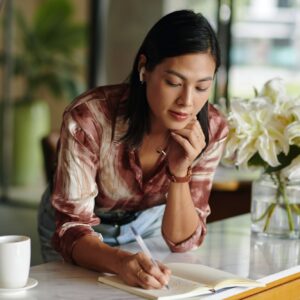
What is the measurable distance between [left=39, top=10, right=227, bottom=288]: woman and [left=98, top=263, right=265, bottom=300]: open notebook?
61mm

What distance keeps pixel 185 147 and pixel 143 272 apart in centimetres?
45

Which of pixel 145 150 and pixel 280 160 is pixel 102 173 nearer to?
pixel 145 150

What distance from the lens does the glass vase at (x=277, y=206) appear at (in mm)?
2443

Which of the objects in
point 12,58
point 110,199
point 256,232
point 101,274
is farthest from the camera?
point 12,58

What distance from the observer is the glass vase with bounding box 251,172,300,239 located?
2.44 m

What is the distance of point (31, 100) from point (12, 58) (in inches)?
15.0

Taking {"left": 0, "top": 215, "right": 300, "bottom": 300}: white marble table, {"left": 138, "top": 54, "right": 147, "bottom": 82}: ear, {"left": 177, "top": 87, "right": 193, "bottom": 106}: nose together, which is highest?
{"left": 138, "top": 54, "right": 147, "bottom": 82}: ear

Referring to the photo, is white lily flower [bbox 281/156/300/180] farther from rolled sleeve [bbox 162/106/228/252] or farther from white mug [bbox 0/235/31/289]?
white mug [bbox 0/235/31/289]

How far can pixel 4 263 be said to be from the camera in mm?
1731

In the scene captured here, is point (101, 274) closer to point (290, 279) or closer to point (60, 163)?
point (60, 163)

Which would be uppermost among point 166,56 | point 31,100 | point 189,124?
point 166,56

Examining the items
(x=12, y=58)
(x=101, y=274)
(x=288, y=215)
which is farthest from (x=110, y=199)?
(x=12, y=58)

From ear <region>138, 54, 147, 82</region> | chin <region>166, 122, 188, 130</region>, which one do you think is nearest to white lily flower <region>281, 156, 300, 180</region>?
chin <region>166, 122, 188, 130</region>

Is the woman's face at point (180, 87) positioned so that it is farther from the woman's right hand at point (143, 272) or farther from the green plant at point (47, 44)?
the green plant at point (47, 44)
